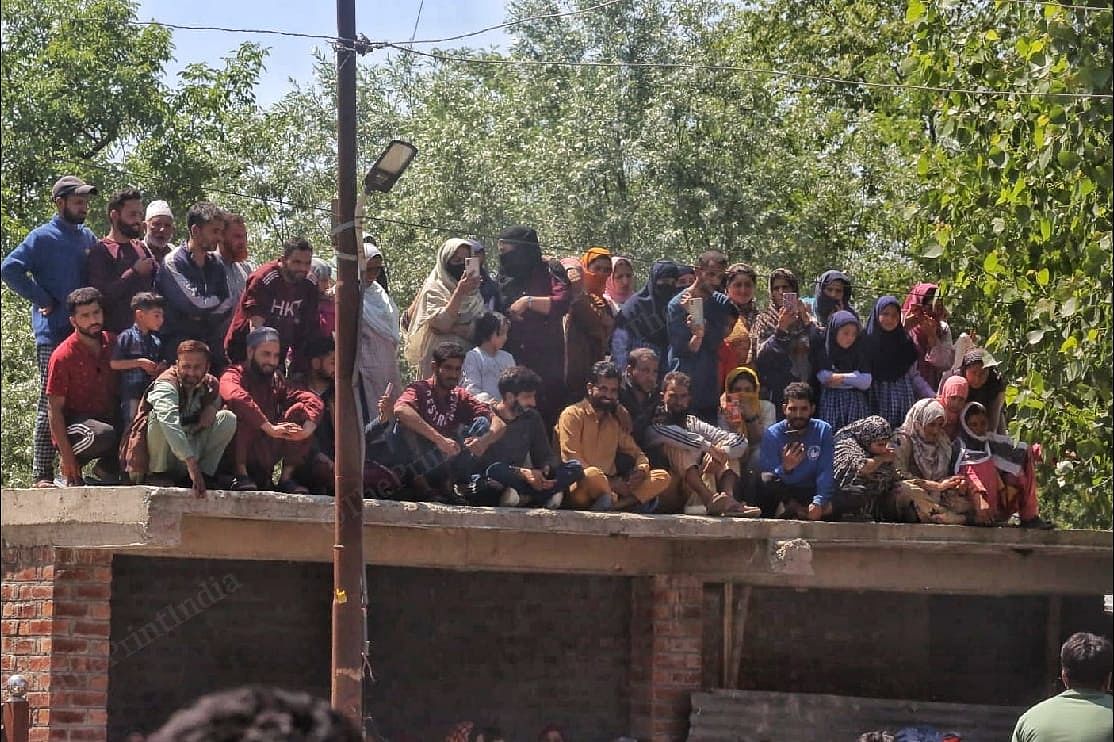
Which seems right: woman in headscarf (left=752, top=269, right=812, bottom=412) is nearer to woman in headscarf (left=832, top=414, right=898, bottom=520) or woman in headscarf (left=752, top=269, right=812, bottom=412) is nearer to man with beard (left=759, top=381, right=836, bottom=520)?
man with beard (left=759, top=381, right=836, bottom=520)

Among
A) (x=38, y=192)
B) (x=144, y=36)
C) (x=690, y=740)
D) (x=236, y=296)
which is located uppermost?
(x=144, y=36)

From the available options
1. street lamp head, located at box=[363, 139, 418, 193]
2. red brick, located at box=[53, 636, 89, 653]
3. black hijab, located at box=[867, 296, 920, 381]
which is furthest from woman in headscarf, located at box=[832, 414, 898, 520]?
red brick, located at box=[53, 636, 89, 653]

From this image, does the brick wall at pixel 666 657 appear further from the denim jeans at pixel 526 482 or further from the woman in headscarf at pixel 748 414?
the denim jeans at pixel 526 482

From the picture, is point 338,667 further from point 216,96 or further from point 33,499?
point 216,96

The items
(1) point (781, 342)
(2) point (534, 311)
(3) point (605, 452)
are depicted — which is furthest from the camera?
(1) point (781, 342)

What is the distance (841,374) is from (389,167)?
3.91 metres

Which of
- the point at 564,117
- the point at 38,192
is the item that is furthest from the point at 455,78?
the point at 38,192

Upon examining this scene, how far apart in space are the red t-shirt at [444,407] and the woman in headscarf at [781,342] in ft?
7.12

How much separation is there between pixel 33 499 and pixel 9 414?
11.5 meters

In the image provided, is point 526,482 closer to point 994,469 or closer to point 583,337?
point 583,337

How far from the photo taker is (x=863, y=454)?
11289 millimetres

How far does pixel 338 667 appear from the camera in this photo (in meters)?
8.95

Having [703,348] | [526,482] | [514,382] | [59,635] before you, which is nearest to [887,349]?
[703,348]

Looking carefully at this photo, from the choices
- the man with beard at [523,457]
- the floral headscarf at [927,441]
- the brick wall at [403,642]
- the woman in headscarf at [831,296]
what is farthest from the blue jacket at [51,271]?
the floral headscarf at [927,441]
